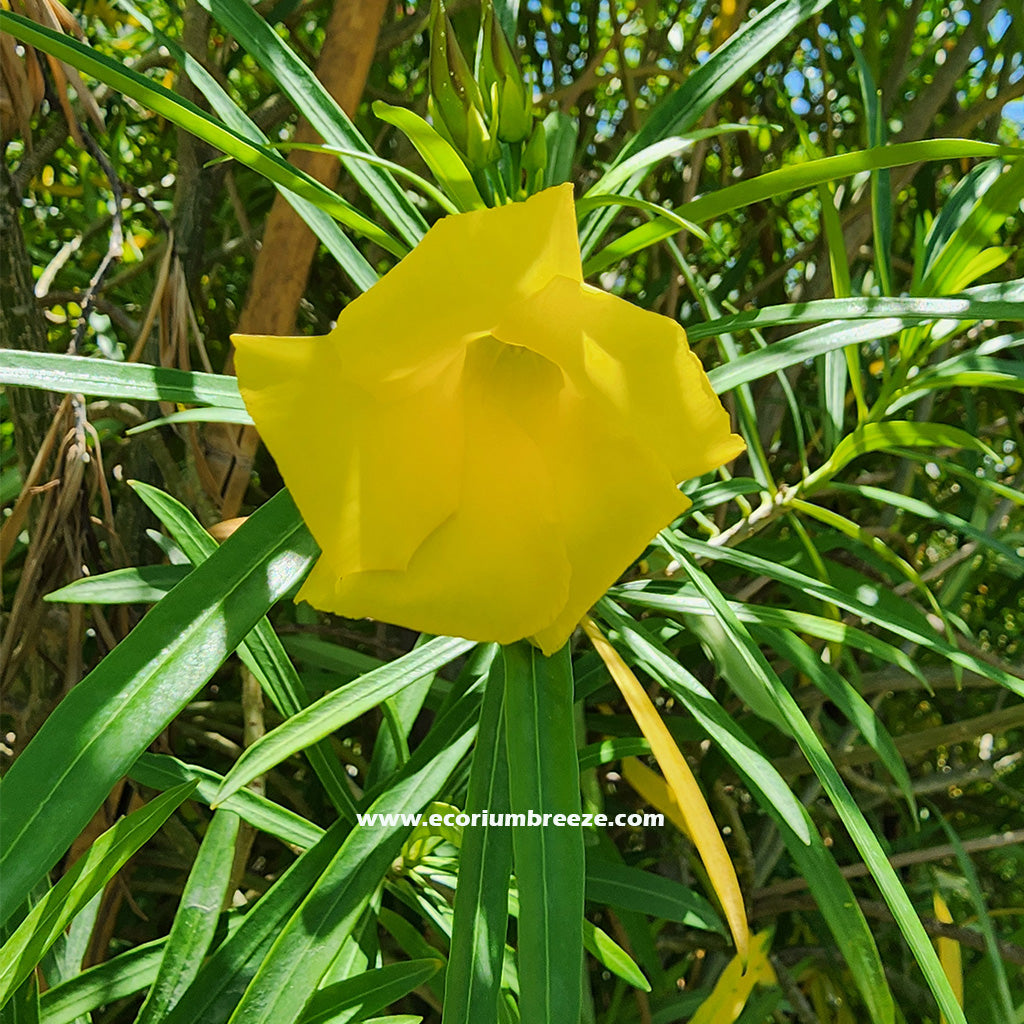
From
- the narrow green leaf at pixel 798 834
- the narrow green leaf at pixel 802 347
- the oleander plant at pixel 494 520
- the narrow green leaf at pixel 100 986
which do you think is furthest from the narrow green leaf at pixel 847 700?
the narrow green leaf at pixel 100 986

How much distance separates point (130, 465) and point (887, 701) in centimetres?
102

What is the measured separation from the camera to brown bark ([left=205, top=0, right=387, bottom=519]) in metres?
0.72

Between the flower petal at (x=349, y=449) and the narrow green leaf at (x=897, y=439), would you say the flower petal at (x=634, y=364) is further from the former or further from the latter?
the narrow green leaf at (x=897, y=439)

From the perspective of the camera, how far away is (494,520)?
0.43 metres

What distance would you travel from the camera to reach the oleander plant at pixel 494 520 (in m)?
0.40

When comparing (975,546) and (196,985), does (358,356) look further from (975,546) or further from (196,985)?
(975,546)

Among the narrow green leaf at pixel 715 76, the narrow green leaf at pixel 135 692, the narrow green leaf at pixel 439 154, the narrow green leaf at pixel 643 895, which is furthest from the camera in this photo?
the narrow green leaf at pixel 643 895

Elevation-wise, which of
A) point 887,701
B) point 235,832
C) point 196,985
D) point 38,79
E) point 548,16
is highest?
point 548,16

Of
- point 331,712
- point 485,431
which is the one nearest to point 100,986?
point 331,712

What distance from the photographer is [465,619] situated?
42 centimetres

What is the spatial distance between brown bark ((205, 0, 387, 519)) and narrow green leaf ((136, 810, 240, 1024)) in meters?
0.28

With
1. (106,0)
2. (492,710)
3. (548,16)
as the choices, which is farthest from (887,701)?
(106,0)

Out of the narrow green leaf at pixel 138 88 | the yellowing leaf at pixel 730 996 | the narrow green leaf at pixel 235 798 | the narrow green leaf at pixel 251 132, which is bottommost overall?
the yellowing leaf at pixel 730 996

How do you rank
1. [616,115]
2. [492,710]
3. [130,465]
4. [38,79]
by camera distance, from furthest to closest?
1. [616,115]
2. [130,465]
3. [38,79]
4. [492,710]
